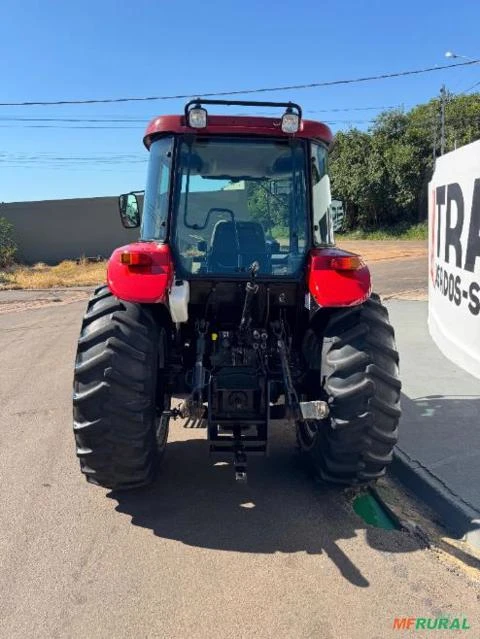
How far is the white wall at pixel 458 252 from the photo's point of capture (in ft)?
13.8

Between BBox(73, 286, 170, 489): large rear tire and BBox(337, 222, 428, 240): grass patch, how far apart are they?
33.7m

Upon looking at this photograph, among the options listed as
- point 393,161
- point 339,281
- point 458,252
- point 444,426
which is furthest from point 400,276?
point 393,161

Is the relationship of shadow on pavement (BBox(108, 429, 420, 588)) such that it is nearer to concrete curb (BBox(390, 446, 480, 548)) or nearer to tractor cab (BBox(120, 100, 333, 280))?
concrete curb (BBox(390, 446, 480, 548))

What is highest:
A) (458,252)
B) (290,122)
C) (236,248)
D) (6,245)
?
(290,122)

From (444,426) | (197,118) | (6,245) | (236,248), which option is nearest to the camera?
(197,118)

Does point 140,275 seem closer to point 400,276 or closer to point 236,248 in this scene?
point 236,248

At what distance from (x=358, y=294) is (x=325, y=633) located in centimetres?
195

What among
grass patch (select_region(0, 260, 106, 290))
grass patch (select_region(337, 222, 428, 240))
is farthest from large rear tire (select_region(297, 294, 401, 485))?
grass patch (select_region(337, 222, 428, 240))

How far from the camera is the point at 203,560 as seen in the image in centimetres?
339

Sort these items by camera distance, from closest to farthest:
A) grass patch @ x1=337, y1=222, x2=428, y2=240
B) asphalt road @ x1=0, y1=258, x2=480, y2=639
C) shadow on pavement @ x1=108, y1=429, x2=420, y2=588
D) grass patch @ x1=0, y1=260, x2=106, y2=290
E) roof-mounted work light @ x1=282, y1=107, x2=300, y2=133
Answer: asphalt road @ x1=0, y1=258, x2=480, y2=639
shadow on pavement @ x1=108, y1=429, x2=420, y2=588
roof-mounted work light @ x1=282, y1=107, x2=300, y2=133
grass patch @ x1=0, y1=260, x2=106, y2=290
grass patch @ x1=337, y1=222, x2=428, y2=240

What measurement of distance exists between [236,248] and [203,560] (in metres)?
2.06

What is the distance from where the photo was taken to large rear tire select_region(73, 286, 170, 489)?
3660mm

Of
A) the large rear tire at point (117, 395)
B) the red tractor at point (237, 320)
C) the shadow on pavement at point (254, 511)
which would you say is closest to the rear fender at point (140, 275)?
the red tractor at point (237, 320)

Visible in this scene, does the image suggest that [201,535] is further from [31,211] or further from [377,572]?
[31,211]
